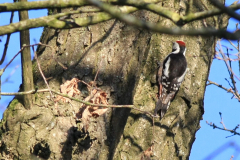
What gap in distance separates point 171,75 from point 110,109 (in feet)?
5.50

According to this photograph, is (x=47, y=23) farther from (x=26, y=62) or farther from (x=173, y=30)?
(x=173, y=30)

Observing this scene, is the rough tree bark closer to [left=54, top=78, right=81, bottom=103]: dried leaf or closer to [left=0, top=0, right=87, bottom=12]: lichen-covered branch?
[left=54, top=78, right=81, bottom=103]: dried leaf

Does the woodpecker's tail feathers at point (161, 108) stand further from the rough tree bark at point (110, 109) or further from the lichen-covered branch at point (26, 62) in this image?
the lichen-covered branch at point (26, 62)

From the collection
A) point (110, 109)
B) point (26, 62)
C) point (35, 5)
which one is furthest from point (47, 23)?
point (110, 109)

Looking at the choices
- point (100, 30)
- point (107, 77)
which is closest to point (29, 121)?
point (107, 77)

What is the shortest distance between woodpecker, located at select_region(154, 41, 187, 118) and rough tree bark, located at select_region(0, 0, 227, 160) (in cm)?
8

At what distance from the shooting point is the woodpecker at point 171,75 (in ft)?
10.6

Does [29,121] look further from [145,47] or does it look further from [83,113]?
[145,47]

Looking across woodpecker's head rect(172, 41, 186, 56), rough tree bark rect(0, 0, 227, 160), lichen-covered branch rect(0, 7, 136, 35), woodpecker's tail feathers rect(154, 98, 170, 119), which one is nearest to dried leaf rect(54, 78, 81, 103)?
rough tree bark rect(0, 0, 227, 160)

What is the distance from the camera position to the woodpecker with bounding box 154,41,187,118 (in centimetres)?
323

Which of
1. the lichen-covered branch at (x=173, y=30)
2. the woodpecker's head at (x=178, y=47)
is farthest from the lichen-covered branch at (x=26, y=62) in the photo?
the woodpecker's head at (x=178, y=47)

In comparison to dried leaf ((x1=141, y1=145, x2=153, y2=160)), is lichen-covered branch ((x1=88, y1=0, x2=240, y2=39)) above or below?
above

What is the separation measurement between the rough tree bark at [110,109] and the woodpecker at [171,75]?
0.08 metres

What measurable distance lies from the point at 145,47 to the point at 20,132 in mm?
1303
